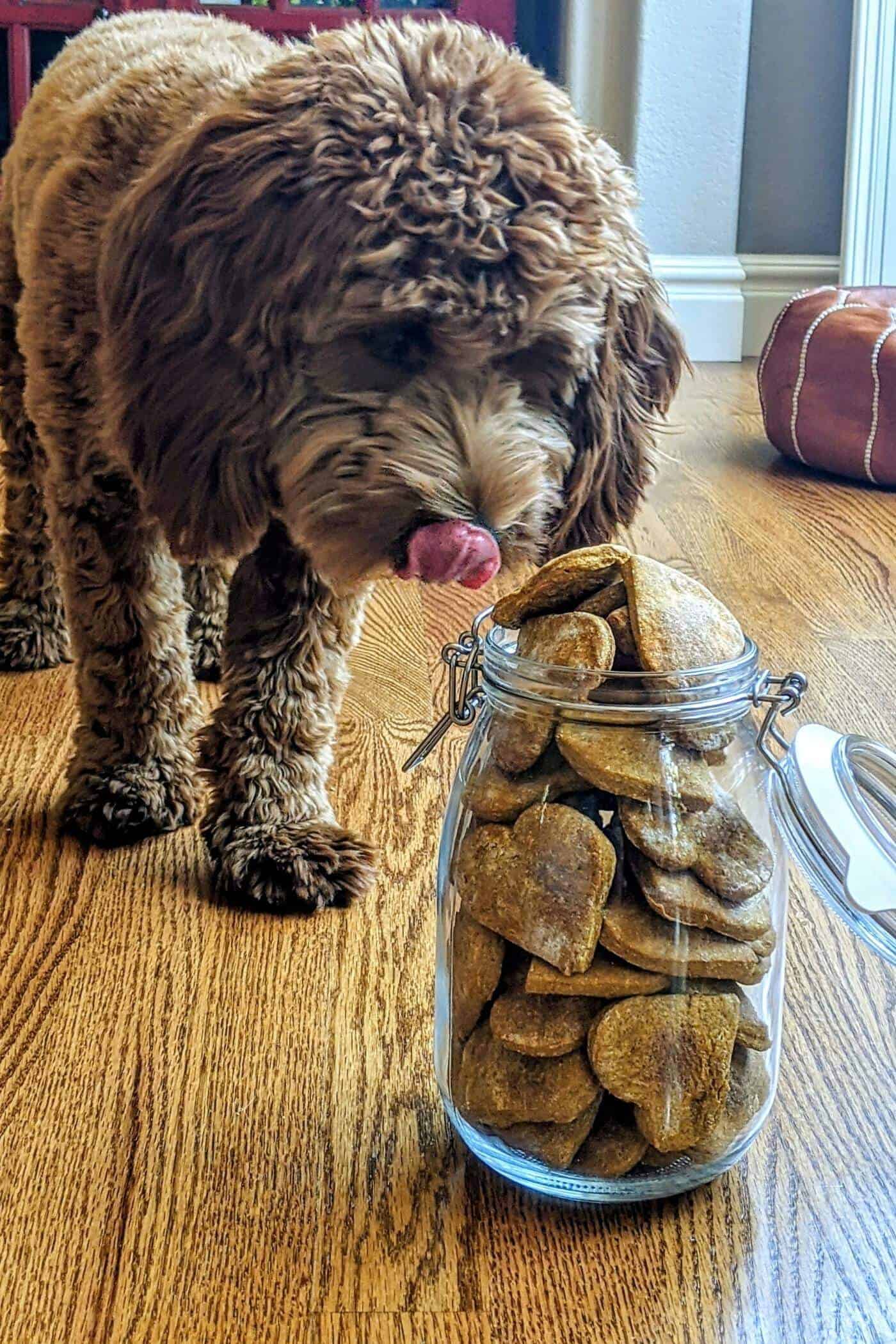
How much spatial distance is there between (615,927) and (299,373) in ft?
1.85

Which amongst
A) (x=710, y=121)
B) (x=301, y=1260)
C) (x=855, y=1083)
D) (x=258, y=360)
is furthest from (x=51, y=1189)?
(x=710, y=121)

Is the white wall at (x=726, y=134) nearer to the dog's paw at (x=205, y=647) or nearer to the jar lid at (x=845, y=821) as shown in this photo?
the dog's paw at (x=205, y=647)

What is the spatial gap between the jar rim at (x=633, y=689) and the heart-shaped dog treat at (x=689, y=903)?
0.08m

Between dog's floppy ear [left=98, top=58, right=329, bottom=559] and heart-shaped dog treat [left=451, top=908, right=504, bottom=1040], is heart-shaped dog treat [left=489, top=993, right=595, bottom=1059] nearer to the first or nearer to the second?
heart-shaped dog treat [left=451, top=908, right=504, bottom=1040]

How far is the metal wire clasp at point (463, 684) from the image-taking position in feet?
3.03

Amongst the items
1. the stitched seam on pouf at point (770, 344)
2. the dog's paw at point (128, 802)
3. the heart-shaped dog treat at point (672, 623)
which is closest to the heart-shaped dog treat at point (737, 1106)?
the heart-shaped dog treat at point (672, 623)

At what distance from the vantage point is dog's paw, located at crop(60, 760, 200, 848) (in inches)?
55.7

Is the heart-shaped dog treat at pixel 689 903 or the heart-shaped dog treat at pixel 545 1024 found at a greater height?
the heart-shaped dog treat at pixel 689 903

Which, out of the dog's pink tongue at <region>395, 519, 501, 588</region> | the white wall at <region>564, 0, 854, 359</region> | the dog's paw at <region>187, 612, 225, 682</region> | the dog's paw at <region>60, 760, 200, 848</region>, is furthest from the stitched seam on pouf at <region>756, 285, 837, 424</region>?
the dog's pink tongue at <region>395, 519, 501, 588</region>

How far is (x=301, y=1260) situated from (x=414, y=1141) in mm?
127

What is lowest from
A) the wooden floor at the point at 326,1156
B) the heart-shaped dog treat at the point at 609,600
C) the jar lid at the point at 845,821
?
the wooden floor at the point at 326,1156

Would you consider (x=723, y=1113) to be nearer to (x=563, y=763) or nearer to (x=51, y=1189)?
(x=563, y=763)

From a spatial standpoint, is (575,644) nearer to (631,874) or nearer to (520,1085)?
(631,874)

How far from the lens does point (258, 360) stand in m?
1.19
